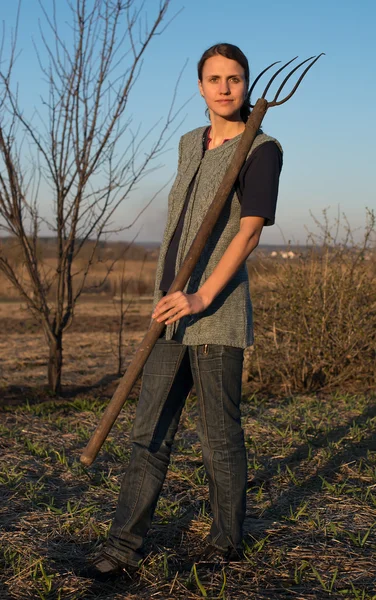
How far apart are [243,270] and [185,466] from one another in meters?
1.85

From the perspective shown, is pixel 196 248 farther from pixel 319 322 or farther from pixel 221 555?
pixel 319 322

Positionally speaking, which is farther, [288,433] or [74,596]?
[288,433]

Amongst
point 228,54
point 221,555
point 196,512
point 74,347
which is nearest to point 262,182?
point 228,54

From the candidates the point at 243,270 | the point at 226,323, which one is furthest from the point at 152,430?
the point at 243,270

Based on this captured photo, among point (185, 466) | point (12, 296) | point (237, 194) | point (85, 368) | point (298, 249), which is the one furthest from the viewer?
point (12, 296)

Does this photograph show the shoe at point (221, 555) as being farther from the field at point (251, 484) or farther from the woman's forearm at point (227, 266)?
the woman's forearm at point (227, 266)

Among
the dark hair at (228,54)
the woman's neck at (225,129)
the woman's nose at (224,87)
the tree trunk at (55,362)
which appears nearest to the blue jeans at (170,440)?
the woman's neck at (225,129)

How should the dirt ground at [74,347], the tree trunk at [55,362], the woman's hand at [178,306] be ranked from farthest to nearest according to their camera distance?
the dirt ground at [74,347]
the tree trunk at [55,362]
the woman's hand at [178,306]

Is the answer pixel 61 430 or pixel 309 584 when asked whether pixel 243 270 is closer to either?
pixel 309 584

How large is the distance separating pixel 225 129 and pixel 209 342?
2.66 ft

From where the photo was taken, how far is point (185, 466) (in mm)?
4195

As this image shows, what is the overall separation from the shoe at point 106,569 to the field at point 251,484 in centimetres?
4

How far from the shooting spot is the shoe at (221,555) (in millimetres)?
2812

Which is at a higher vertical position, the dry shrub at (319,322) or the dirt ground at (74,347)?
the dry shrub at (319,322)
